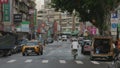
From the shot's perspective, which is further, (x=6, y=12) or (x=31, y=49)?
(x=6, y=12)

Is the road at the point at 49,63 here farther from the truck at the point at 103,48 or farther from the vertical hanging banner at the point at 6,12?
the vertical hanging banner at the point at 6,12

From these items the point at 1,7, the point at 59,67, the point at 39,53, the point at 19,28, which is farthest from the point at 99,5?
the point at 19,28

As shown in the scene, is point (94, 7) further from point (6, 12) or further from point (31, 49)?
point (6, 12)

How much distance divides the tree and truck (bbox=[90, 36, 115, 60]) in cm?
445

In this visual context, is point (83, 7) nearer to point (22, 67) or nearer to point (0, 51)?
point (0, 51)

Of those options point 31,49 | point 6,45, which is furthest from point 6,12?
point 31,49

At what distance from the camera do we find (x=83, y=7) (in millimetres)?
46562

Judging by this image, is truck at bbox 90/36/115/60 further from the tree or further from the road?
the tree

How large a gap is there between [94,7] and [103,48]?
7.52 meters

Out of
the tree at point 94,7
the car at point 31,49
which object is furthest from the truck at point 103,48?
the car at point 31,49

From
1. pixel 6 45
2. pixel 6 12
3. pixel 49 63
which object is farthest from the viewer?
pixel 6 12

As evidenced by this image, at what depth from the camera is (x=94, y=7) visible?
46.2m

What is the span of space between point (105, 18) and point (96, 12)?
1.17m

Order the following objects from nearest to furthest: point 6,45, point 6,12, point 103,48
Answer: point 103,48
point 6,45
point 6,12
